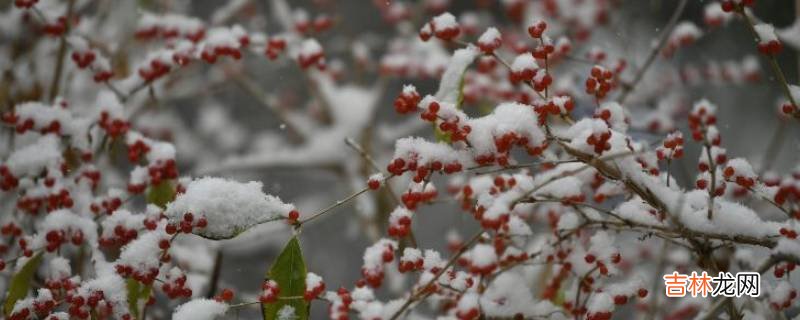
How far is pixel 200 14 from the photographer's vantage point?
481 cm

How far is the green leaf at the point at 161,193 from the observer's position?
1453mm

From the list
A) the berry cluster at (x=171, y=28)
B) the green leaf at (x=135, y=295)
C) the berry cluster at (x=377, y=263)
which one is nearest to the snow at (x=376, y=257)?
the berry cluster at (x=377, y=263)

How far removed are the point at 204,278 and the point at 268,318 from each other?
0.90 m

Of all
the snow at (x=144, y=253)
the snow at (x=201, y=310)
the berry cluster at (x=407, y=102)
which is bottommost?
the snow at (x=201, y=310)

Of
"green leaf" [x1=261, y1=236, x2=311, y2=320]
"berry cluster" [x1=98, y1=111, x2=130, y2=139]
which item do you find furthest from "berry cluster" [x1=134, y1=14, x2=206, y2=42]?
"green leaf" [x1=261, y1=236, x2=311, y2=320]

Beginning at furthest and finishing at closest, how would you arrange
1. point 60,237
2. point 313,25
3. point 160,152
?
1. point 313,25
2. point 160,152
3. point 60,237

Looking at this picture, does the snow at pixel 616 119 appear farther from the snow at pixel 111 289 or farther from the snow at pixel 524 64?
the snow at pixel 111 289

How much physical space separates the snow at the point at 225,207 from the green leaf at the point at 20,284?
15.3 inches

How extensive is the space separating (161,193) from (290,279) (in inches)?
16.0

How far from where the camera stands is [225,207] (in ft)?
3.85

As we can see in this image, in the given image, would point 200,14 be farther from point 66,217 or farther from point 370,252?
point 370,252

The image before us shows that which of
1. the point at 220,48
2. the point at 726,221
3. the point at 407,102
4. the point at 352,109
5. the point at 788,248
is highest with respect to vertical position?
the point at 352,109

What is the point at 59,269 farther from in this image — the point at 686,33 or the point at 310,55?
the point at 686,33

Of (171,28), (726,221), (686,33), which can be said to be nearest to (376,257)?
(726,221)
